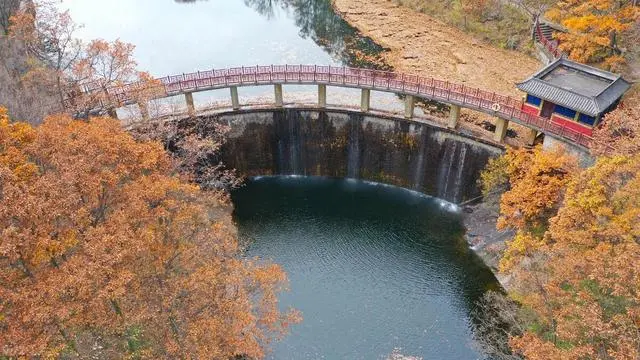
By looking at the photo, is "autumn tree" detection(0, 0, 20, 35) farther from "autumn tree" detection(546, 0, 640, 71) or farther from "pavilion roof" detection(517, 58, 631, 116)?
"autumn tree" detection(546, 0, 640, 71)

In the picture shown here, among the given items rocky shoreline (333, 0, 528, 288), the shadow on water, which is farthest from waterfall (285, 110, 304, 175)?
the shadow on water

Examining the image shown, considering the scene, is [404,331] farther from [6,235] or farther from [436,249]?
[6,235]

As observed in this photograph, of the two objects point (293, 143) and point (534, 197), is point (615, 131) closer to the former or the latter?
point (534, 197)

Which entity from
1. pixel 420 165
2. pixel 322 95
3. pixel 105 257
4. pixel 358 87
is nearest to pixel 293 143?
pixel 322 95

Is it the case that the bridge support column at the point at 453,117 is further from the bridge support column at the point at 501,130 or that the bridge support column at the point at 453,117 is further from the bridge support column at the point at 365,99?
the bridge support column at the point at 365,99

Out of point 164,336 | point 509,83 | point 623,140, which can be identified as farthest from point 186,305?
point 509,83

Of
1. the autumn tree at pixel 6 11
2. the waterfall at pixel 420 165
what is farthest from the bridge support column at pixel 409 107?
the autumn tree at pixel 6 11
